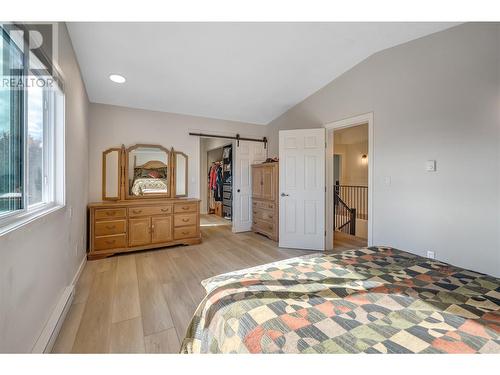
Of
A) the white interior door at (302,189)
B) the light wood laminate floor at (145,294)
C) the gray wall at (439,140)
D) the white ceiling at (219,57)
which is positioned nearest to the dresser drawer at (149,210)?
the light wood laminate floor at (145,294)

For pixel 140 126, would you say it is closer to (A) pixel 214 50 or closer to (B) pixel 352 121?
(A) pixel 214 50

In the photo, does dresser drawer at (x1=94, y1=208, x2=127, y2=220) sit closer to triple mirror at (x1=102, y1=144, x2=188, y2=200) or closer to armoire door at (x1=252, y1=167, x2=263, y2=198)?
triple mirror at (x1=102, y1=144, x2=188, y2=200)

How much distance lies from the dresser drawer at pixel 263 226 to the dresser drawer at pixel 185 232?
1.32 meters

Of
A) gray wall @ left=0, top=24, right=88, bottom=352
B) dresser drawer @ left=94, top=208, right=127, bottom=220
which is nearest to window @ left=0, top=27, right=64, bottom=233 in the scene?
gray wall @ left=0, top=24, right=88, bottom=352

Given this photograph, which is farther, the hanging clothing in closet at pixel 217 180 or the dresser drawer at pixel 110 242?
the hanging clothing in closet at pixel 217 180

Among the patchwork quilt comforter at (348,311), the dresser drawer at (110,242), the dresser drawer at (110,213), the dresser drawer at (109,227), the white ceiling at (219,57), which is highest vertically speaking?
the white ceiling at (219,57)

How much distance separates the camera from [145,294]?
6.95 feet

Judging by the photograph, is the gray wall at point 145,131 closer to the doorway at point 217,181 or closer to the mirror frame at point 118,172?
the mirror frame at point 118,172

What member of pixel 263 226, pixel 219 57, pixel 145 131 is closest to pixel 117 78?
pixel 145 131

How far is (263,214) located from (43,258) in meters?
3.34

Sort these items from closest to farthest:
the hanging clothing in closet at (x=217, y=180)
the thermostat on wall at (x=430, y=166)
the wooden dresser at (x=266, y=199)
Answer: the thermostat on wall at (x=430, y=166) → the wooden dresser at (x=266, y=199) → the hanging clothing in closet at (x=217, y=180)

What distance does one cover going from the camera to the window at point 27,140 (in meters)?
1.12
